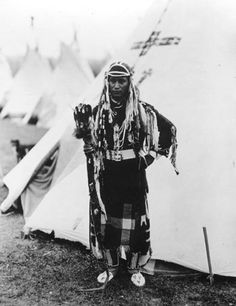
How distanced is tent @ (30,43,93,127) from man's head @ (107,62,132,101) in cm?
1276

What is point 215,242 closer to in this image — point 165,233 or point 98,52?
point 165,233

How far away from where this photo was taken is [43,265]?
4.95 m

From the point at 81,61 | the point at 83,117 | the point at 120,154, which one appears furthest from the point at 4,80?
the point at 120,154

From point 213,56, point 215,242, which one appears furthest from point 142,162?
point 213,56

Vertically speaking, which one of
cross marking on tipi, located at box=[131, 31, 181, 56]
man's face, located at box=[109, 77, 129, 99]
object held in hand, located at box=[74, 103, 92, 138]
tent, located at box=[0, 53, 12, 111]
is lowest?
tent, located at box=[0, 53, 12, 111]

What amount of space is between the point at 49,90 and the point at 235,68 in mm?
12962

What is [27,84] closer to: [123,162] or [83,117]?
[83,117]

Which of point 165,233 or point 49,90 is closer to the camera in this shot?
point 165,233

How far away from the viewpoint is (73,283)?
4539 mm

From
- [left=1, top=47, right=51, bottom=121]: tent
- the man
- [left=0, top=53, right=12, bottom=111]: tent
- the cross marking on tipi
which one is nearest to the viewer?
the man

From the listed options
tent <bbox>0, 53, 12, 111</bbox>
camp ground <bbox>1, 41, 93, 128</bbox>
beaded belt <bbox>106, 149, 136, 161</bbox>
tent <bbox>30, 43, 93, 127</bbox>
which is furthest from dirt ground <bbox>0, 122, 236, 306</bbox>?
tent <bbox>0, 53, 12, 111</bbox>

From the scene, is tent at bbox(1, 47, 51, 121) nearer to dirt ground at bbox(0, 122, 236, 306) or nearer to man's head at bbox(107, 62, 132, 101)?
dirt ground at bbox(0, 122, 236, 306)

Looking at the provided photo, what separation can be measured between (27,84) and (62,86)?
2390 mm

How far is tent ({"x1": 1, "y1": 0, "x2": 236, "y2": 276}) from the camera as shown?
4.55 meters
